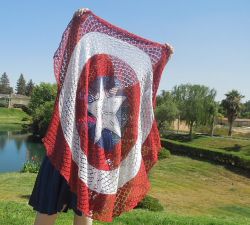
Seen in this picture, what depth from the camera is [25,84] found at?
458 ft

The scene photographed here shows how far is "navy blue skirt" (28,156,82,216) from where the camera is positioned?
341 cm

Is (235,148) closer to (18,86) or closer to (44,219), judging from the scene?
(44,219)

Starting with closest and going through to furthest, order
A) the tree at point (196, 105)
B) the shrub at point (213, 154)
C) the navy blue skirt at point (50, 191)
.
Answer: the navy blue skirt at point (50, 191)
the shrub at point (213, 154)
the tree at point (196, 105)

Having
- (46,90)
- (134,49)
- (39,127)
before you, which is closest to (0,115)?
(46,90)

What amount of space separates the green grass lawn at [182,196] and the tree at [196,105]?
21.8 metres

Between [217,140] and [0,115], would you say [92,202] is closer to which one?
[217,140]

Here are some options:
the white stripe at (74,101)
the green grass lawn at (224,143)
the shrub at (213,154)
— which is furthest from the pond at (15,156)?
the white stripe at (74,101)

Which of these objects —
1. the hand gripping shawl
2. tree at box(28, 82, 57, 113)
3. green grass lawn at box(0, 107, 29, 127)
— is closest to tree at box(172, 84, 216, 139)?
tree at box(28, 82, 57, 113)

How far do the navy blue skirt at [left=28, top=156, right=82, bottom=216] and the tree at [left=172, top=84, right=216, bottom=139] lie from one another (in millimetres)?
56022

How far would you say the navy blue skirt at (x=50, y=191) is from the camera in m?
3.41

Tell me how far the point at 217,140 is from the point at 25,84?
9946 centimetres

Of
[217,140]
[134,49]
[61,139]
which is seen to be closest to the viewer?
[61,139]

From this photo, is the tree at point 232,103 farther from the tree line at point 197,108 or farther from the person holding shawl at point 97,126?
the person holding shawl at point 97,126

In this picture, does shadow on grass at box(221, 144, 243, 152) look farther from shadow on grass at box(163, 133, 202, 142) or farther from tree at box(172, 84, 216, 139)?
tree at box(172, 84, 216, 139)
